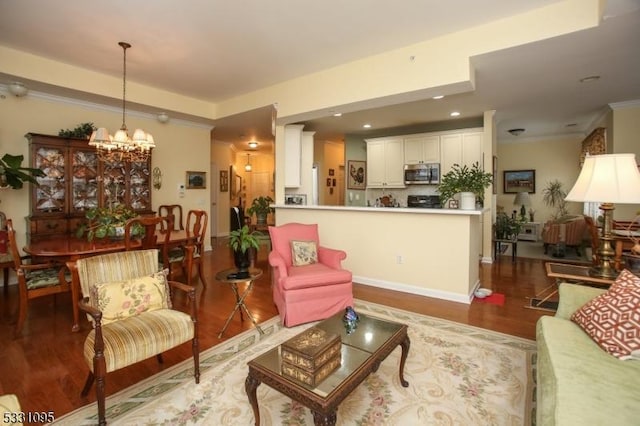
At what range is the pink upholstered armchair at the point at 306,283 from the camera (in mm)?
2979

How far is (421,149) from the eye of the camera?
21.6 ft

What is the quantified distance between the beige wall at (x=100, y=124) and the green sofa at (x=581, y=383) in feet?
19.8

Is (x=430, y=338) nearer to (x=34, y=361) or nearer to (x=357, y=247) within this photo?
(x=357, y=247)

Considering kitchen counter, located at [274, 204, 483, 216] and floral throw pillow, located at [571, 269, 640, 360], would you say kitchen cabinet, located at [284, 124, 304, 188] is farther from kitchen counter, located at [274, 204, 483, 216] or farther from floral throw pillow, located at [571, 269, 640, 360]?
floral throw pillow, located at [571, 269, 640, 360]

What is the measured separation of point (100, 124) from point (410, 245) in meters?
5.23

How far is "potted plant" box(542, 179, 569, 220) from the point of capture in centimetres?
808

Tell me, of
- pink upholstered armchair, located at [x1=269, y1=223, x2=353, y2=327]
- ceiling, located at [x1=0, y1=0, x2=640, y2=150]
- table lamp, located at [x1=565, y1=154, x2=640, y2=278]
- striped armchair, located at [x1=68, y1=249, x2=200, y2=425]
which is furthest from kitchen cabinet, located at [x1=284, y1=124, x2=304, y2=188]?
table lamp, located at [x1=565, y1=154, x2=640, y2=278]

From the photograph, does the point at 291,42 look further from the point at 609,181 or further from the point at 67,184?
the point at 67,184

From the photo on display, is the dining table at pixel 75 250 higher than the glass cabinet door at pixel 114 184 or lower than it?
lower

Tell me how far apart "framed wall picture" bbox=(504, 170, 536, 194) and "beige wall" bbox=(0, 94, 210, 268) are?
26.1 feet

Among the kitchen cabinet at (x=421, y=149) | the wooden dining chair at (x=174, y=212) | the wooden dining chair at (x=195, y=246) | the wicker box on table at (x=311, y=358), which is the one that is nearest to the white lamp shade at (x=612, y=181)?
the wicker box on table at (x=311, y=358)

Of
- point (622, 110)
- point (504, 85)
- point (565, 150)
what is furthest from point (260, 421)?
point (565, 150)

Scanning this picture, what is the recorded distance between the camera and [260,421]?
1750 millimetres

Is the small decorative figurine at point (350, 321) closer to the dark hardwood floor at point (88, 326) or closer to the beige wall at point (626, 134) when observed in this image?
the dark hardwood floor at point (88, 326)
